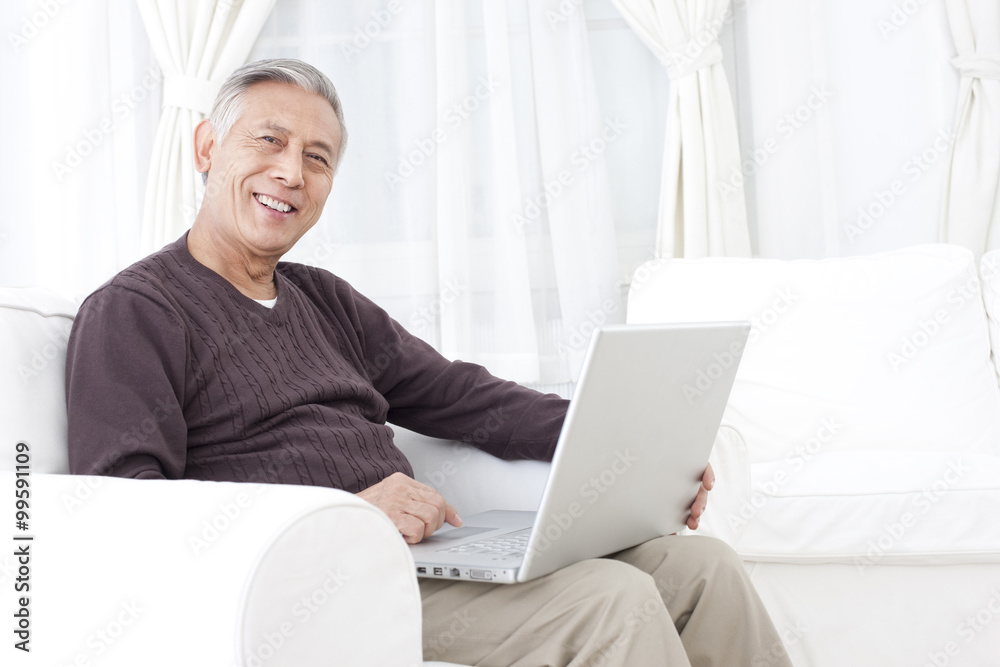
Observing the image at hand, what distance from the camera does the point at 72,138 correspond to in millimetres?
2727

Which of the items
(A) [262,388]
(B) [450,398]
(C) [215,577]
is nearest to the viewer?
(C) [215,577]

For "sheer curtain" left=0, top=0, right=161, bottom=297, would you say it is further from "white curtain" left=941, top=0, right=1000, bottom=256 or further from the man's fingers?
"white curtain" left=941, top=0, right=1000, bottom=256

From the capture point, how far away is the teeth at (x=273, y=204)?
1352 millimetres

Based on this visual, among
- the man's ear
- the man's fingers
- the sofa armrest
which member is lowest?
the man's fingers

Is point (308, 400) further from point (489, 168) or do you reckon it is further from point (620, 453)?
point (489, 168)

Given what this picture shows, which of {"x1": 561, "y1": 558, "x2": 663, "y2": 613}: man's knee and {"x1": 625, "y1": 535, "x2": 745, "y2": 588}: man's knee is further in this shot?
{"x1": 625, "y1": 535, "x2": 745, "y2": 588}: man's knee

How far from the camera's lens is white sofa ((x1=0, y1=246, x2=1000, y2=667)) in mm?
691

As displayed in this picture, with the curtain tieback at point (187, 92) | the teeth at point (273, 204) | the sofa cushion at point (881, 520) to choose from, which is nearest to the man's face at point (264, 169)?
the teeth at point (273, 204)

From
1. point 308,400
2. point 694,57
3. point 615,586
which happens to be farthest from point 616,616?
point 694,57

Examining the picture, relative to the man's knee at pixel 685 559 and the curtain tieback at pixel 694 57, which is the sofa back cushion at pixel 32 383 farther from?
the curtain tieback at pixel 694 57

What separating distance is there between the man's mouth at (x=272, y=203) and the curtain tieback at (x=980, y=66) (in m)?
2.27

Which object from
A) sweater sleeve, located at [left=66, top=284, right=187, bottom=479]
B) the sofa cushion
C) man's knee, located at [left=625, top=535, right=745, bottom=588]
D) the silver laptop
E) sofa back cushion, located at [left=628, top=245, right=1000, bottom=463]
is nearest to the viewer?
the silver laptop

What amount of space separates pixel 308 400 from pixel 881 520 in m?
1.10

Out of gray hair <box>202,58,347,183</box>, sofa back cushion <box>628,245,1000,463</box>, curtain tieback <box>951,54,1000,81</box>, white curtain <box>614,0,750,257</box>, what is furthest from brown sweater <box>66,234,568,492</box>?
curtain tieback <box>951,54,1000,81</box>
